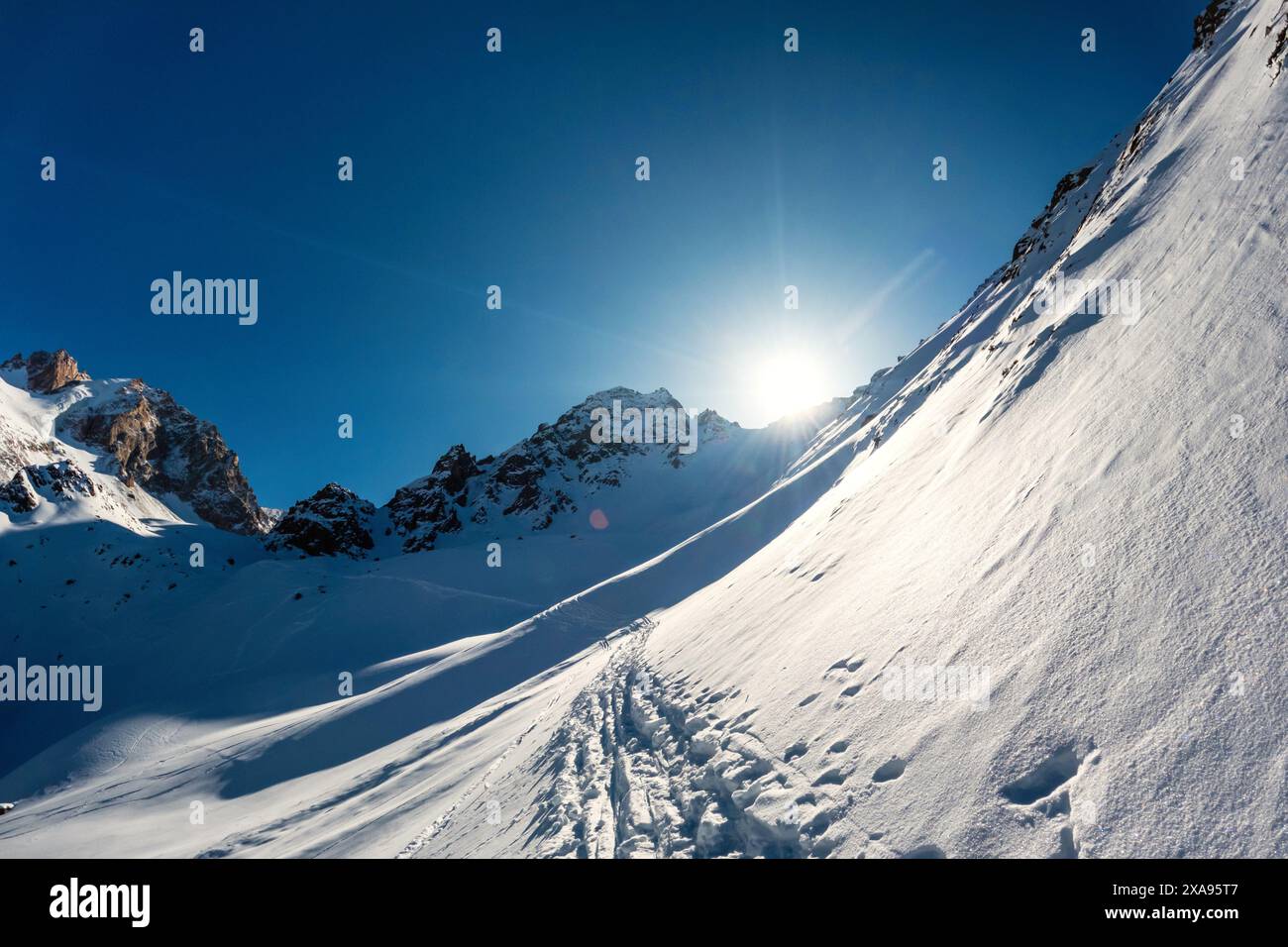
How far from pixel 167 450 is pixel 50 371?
31.7 meters

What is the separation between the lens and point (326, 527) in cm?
7462

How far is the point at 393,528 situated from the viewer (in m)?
81.6

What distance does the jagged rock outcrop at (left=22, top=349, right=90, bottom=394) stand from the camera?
104 metres

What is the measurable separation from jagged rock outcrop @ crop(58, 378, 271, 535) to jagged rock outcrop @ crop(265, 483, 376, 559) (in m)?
42.1

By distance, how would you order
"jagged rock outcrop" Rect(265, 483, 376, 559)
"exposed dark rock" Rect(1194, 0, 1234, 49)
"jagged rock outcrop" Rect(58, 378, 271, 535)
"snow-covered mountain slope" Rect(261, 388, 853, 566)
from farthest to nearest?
"jagged rock outcrop" Rect(58, 378, 271, 535)
"snow-covered mountain slope" Rect(261, 388, 853, 566)
"jagged rock outcrop" Rect(265, 483, 376, 559)
"exposed dark rock" Rect(1194, 0, 1234, 49)

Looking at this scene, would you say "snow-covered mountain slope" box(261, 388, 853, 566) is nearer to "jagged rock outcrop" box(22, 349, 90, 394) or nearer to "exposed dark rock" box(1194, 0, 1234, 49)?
"exposed dark rock" box(1194, 0, 1234, 49)

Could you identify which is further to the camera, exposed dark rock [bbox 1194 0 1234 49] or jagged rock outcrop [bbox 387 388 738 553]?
jagged rock outcrop [bbox 387 388 738 553]

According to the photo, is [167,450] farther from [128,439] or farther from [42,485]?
[42,485]

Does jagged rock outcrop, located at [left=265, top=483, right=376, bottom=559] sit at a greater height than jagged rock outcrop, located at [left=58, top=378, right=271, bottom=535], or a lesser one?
lesser

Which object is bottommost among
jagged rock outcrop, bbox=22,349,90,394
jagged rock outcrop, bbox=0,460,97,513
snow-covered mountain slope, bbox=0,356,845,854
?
snow-covered mountain slope, bbox=0,356,845,854

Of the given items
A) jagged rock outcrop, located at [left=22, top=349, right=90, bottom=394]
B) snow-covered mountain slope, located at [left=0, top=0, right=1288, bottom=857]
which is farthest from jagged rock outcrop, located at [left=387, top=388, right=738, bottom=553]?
jagged rock outcrop, located at [left=22, top=349, right=90, bottom=394]
